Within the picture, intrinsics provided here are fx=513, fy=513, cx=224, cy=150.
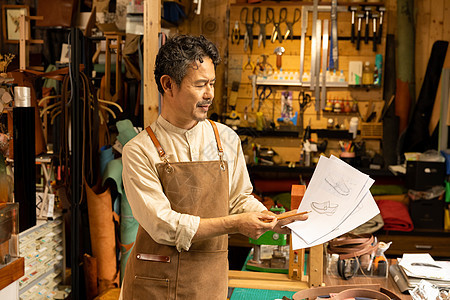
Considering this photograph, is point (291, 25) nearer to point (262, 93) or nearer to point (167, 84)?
point (262, 93)

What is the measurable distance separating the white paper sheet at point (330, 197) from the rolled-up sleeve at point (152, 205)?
0.40m

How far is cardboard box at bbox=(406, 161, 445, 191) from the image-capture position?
496 centimetres

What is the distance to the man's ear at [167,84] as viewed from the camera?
1.84m

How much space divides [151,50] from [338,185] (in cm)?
176

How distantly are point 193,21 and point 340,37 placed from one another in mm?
1633

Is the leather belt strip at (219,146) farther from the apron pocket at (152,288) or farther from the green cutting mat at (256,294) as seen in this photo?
the green cutting mat at (256,294)

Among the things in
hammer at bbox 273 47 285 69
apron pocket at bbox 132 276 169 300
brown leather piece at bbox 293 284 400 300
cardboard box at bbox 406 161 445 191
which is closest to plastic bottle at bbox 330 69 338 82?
hammer at bbox 273 47 285 69

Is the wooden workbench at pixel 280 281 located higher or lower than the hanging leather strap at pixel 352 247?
lower

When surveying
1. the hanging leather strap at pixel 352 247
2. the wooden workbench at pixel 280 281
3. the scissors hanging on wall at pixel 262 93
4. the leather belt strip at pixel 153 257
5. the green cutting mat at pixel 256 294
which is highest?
the scissors hanging on wall at pixel 262 93

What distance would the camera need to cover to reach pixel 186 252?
1868mm

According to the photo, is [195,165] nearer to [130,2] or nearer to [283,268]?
[283,268]

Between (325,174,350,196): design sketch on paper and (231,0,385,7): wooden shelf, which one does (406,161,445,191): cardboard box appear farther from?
(325,174,350,196): design sketch on paper

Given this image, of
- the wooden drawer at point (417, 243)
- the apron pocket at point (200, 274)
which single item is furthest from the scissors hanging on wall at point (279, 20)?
the apron pocket at point (200, 274)

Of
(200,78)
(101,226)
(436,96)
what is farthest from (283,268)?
(436,96)
